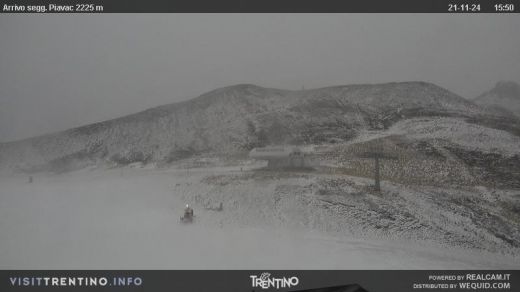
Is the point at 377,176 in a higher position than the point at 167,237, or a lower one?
higher

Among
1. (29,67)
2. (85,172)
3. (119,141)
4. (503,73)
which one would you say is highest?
(29,67)

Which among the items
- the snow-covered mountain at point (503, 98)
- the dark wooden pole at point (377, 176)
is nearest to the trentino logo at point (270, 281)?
the dark wooden pole at point (377, 176)

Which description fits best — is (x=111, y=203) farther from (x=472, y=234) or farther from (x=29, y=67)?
(x=472, y=234)

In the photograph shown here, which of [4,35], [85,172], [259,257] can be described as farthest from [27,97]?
[259,257]

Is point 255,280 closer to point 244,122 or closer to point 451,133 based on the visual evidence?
point 244,122
